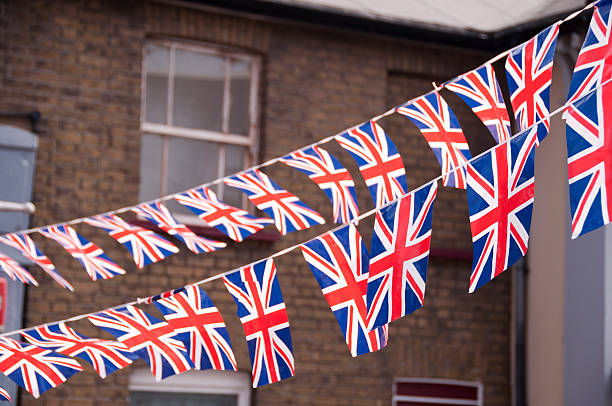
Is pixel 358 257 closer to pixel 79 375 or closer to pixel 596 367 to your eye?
pixel 79 375

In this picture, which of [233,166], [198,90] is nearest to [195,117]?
[198,90]

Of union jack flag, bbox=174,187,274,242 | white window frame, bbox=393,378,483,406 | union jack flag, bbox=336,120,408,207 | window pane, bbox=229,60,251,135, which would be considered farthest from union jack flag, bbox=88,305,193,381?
white window frame, bbox=393,378,483,406

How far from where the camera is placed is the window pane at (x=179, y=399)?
7875 mm

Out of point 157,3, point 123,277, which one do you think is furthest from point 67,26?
point 123,277

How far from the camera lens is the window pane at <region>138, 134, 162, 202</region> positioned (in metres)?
8.13

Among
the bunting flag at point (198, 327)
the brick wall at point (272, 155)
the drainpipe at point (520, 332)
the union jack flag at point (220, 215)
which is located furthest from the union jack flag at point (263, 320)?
the drainpipe at point (520, 332)

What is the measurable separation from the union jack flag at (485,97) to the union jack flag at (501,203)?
533 millimetres

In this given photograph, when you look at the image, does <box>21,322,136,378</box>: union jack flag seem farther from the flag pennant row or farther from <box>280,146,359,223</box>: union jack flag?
the flag pennant row

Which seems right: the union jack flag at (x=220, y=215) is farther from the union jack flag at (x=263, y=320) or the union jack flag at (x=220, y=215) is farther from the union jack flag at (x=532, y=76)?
the union jack flag at (x=532, y=76)

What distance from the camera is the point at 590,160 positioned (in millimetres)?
4422

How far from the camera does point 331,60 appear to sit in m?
8.73

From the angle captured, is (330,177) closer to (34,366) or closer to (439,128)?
(439,128)

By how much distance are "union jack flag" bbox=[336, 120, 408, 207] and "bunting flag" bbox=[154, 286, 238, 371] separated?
1299mm

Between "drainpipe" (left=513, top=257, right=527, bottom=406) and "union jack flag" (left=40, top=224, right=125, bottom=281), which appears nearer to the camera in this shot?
"union jack flag" (left=40, top=224, right=125, bottom=281)
